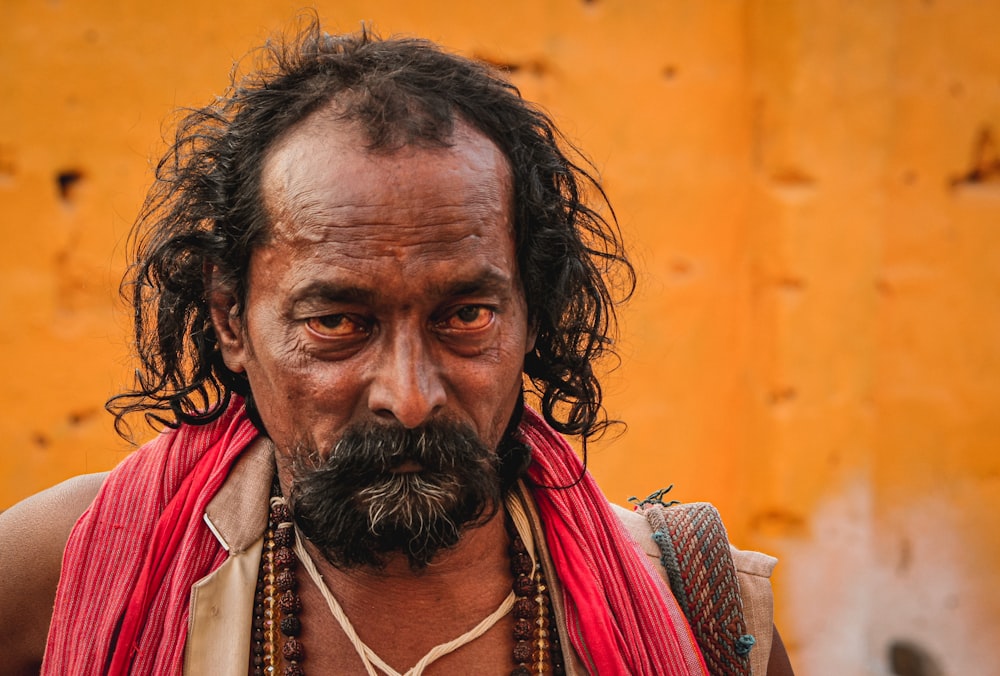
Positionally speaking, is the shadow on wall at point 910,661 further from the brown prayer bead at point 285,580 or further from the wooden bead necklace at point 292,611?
the brown prayer bead at point 285,580

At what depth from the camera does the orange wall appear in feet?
15.0

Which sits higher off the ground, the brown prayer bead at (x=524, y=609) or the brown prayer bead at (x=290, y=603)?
the brown prayer bead at (x=290, y=603)

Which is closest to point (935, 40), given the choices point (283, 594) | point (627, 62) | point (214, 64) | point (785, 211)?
point (785, 211)

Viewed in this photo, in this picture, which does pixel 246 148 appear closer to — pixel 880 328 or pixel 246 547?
pixel 246 547

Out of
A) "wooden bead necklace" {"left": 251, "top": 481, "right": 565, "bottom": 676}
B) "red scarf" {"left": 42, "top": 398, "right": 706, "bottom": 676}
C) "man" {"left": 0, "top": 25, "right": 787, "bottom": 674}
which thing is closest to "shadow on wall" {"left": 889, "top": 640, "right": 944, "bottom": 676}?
"man" {"left": 0, "top": 25, "right": 787, "bottom": 674}

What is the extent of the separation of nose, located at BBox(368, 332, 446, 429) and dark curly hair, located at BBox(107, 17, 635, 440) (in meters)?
0.37

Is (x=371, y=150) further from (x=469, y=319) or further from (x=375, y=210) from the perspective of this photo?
(x=469, y=319)

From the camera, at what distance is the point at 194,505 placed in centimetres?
231

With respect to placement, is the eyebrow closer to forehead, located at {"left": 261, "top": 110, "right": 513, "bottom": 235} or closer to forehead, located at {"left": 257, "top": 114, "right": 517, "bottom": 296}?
forehead, located at {"left": 257, "top": 114, "right": 517, "bottom": 296}

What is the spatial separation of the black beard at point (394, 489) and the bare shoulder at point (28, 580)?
0.53m

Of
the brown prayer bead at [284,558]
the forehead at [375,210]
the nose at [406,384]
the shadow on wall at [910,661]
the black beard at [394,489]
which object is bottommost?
the shadow on wall at [910,661]

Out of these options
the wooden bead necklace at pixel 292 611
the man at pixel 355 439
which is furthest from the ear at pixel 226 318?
the wooden bead necklace at pixel 292 611

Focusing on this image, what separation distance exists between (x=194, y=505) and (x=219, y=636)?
28 centimetres

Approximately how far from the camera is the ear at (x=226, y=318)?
91.7 inches
